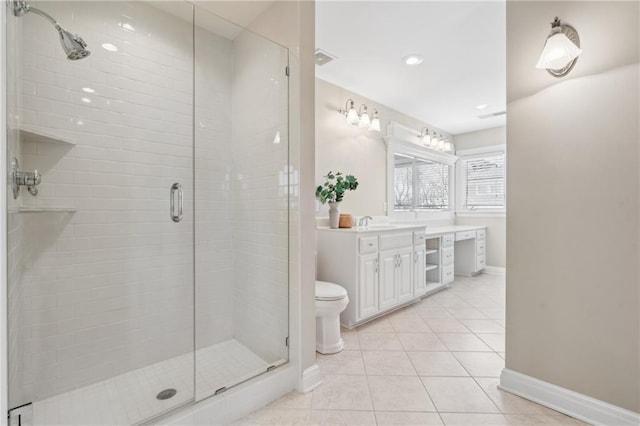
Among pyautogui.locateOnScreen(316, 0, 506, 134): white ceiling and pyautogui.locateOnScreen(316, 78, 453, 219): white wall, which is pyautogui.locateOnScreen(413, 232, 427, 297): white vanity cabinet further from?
pyautogui.locateOnScreen(316, 0, 506, 134): white ceiling

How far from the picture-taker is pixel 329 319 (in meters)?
2.35

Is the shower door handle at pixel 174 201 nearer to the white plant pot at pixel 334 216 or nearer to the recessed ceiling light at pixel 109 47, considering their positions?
the recessed ceiling light at pixel 109 47

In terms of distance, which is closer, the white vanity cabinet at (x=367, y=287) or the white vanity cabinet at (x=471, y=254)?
the white vanity cabinet at (x=367, y=287)

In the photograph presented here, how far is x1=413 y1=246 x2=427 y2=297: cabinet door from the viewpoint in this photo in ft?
11.2

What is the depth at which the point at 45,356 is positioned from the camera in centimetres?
169

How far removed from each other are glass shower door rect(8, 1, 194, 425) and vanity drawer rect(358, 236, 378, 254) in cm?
140

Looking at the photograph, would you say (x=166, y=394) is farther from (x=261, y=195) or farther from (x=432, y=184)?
(x=432, y=184)

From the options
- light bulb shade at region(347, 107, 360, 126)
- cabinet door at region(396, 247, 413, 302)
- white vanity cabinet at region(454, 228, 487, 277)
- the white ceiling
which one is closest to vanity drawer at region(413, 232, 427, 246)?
cabinet door at region(396, 247, 413, 302)

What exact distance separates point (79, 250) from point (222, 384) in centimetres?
115

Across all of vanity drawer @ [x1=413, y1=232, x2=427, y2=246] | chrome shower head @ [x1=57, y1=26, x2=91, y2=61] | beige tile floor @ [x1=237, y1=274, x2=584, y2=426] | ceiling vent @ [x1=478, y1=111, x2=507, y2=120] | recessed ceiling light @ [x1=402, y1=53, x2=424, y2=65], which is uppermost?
recessed ceiling light @ [x1=402, y1=53, x2=424, y2=65]

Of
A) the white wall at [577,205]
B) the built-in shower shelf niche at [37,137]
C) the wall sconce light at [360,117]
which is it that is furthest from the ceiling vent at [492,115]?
the built-in shower shelf niche at [37,137]

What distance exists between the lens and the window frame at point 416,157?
4094 mm

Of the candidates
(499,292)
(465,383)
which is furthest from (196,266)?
(499,292)

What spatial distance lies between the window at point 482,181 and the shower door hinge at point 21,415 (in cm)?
567
